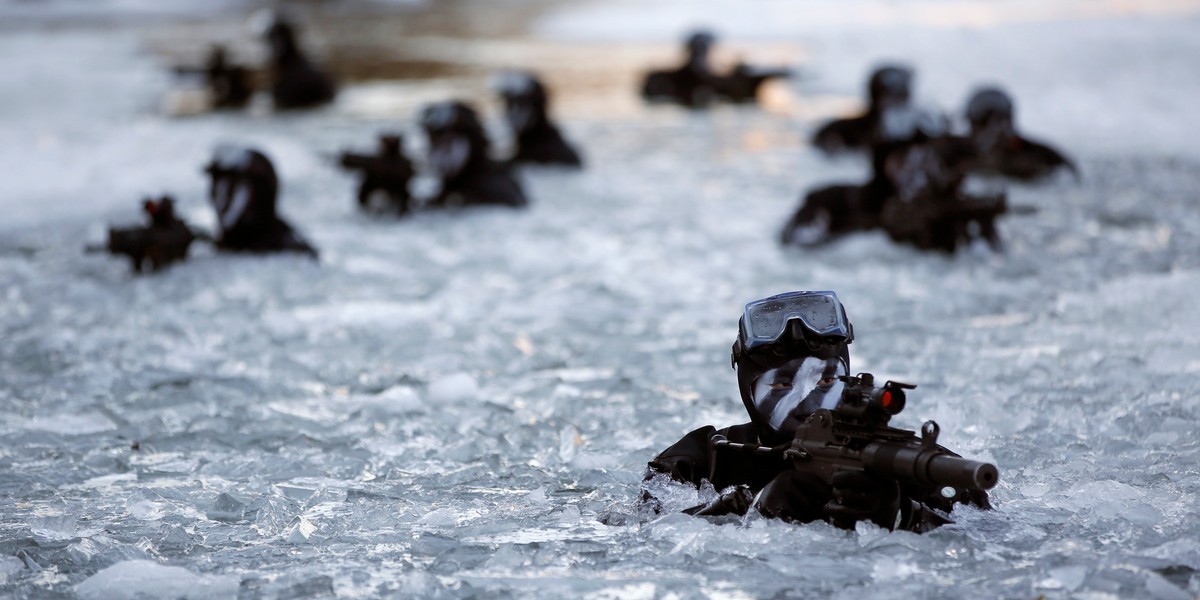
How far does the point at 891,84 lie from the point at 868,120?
6.00 feet

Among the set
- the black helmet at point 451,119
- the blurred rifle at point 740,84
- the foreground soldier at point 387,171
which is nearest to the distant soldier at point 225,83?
the blurred rifle at point 740,84

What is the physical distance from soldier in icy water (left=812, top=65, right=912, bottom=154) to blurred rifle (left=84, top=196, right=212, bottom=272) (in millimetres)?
7723

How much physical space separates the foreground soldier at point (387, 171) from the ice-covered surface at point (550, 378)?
0.40 m

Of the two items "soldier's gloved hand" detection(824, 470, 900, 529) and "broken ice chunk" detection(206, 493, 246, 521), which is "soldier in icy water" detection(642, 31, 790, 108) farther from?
"soldier's gloved hand" detection(824, 470, 900, 529)

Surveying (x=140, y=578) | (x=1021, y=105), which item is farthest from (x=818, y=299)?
(x=1021, y=105)

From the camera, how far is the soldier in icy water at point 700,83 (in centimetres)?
2275

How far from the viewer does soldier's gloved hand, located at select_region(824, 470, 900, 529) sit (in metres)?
4.68

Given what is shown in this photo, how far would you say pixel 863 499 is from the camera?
477cm

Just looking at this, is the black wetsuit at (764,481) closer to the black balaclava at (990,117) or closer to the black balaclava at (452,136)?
the black balaclava at (452,136)

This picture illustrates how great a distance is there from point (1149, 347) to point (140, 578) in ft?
20.2

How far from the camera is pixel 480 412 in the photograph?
770cm

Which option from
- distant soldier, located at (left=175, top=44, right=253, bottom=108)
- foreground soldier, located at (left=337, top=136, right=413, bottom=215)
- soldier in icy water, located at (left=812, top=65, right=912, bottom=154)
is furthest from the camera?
distant soldier, located at (left=175, top=44, right=253, bottom=108)

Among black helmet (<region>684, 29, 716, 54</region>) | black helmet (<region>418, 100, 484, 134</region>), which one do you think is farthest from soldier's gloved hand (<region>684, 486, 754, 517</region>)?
black helmet (<region>684, 29, 716, 54</region>)

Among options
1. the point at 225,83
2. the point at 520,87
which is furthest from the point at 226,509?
the point at 225,83
